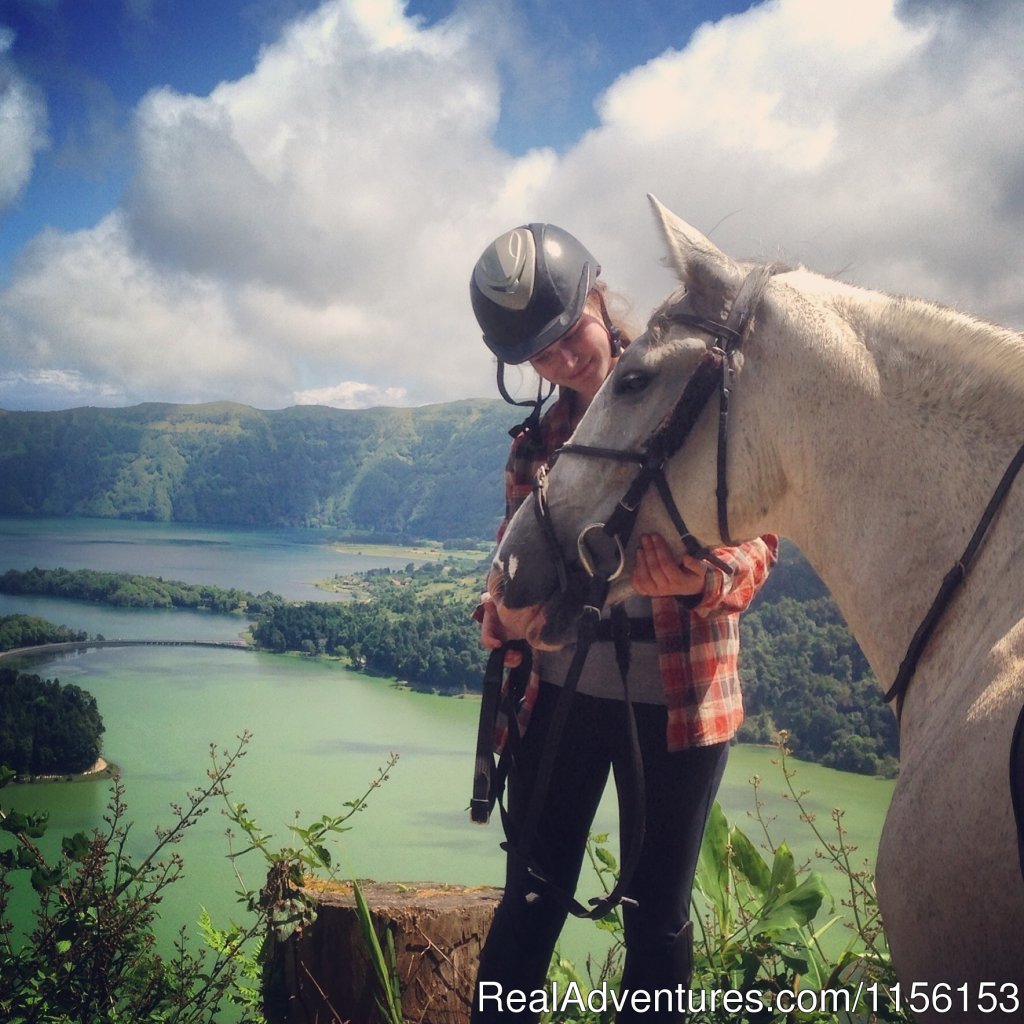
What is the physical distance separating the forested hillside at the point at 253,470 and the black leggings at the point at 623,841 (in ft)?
43.4

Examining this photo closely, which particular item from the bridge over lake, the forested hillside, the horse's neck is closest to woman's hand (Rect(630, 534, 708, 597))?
the horse's neck

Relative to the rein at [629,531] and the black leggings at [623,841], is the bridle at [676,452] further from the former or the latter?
the black leggings at [623,841]

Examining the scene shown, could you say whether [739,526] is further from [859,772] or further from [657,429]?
[859,772]

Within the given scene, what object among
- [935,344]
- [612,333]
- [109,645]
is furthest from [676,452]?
[109,645]

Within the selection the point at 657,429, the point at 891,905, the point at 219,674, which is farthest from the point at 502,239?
the point at 219,674

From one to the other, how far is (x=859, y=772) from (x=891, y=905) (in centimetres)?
639

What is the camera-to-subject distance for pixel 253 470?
18.3m

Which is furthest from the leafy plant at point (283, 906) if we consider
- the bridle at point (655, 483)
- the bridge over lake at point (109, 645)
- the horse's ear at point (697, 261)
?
the bridge over lake at point (109, 645)

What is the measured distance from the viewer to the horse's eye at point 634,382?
173 cm

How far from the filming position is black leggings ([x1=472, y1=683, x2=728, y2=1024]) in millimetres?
1899

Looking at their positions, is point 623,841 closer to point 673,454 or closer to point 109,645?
point 673,454

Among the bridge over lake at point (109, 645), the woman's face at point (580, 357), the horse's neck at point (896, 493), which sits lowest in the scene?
the bridge over lake at point (109, 645)

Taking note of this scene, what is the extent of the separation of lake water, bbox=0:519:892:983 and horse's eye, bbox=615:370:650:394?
4179mm

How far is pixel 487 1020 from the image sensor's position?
1954 millimetres
